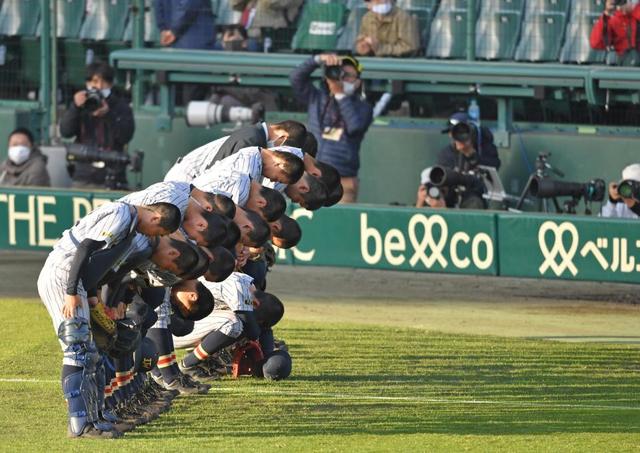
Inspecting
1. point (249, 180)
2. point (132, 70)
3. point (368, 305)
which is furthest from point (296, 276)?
point (249, 180)

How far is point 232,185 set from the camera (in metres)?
9.87

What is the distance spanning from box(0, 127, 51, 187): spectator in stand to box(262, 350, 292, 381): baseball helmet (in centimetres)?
569

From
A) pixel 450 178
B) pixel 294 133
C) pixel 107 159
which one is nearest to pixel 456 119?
pixel 450 178

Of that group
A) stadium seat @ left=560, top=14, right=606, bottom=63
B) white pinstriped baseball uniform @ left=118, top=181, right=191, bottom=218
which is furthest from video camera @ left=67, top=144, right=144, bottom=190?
white pinstriped baseball uniform @ left=118, top=181, right=191, bottom=218

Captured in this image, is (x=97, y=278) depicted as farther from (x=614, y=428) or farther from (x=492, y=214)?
(x=492, y=214)

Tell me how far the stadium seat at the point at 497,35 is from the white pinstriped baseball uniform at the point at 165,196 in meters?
7.49

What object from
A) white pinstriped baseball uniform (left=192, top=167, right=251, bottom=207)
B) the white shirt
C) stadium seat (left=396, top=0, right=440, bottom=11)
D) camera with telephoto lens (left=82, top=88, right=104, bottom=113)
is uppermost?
stadium seat (left=396, top=0, right=440, bottom=11)

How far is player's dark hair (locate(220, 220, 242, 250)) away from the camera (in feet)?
29.8

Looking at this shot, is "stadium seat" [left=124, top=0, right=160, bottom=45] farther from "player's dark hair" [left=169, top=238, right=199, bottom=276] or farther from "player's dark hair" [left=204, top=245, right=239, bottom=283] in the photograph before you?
"player's dark hair" [left=169, top=238, right=199, bottom=276]

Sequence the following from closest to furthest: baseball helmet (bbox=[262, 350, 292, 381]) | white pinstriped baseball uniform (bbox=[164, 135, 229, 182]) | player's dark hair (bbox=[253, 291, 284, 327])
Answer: player's dark hair (bbox=[253, 291, 284, 327])
baseball helmet (bbox=[262, 350, 292, 381])
white pinstriped baseball uniform (bbox=[164, 135, 229, 182])

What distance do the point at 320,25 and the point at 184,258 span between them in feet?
26.6

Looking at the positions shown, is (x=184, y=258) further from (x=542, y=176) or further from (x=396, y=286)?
(x=542, y=176)

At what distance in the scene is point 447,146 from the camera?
15164mm

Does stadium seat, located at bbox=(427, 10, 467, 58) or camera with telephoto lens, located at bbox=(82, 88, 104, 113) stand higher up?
stadium seat, located at bbox=(427, 10, 467, 58)
